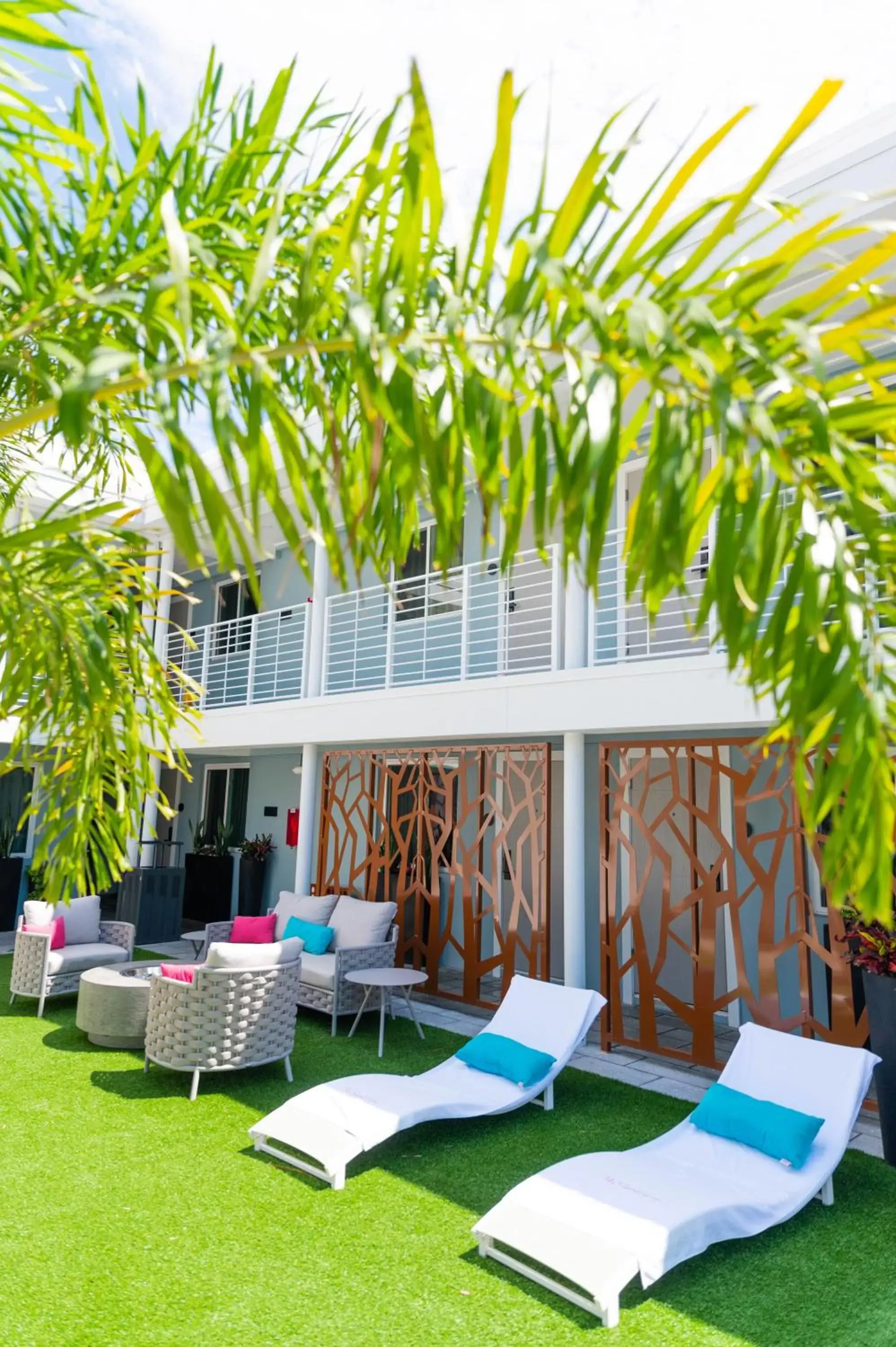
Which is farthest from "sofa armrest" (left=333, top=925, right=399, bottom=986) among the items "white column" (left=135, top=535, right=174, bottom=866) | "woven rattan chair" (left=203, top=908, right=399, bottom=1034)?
"white column" (left=135, top=535, right=174, bottom=866)

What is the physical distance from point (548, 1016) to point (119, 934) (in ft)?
19.5

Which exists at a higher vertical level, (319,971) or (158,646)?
(158,646)

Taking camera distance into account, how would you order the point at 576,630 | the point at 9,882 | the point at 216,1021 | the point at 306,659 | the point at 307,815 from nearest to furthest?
the point at 216,1021, the point at 576,630, the point at 307,815, the point at 306,659, the point at 9,882

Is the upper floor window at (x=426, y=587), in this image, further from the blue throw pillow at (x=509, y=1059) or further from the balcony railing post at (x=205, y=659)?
the blue throw pillow at (x=509, y=1059)

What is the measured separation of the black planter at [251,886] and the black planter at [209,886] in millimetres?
533

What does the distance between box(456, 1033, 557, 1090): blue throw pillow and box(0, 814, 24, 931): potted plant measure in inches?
401

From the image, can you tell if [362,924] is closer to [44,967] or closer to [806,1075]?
[44,967]

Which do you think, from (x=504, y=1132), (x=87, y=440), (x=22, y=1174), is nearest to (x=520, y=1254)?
(x=504, y=1132)

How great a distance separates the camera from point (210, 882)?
15.3 m

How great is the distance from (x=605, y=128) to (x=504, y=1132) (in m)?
6.57

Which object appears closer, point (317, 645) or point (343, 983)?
point (343, 983)

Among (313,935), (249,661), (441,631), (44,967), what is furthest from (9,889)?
(441,631)

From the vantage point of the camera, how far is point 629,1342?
155 inches

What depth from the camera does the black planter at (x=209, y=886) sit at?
15.2 metres
